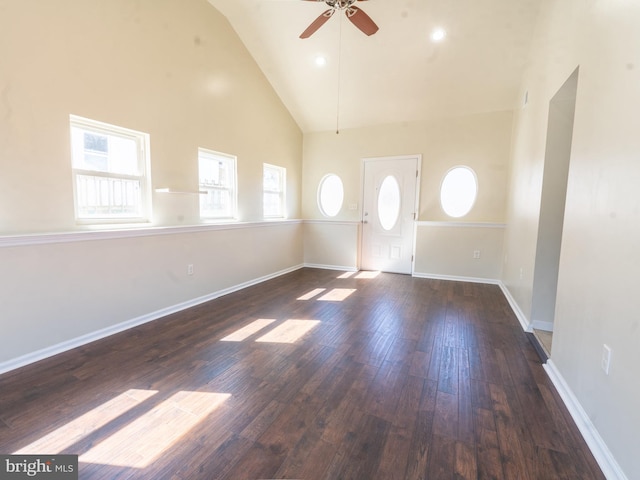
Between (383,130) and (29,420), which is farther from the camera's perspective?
(383,130)

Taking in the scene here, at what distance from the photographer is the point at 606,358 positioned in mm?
1493

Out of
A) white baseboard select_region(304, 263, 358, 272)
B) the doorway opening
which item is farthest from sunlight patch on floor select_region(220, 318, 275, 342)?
white baseboard select_region(304, 263, 358, 272)

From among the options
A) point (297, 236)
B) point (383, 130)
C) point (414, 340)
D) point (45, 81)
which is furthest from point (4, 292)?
point (383, 130)

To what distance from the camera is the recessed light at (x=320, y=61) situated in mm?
4383

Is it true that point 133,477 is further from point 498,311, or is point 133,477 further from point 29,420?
point 498,311

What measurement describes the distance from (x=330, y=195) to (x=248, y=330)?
3.64 metres

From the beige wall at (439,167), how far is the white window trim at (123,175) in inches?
132

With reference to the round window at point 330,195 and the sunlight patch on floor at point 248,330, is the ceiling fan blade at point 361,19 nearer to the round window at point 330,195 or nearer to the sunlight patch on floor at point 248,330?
the sunlight patch on floor at point 248,330

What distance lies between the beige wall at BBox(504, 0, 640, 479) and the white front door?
2.80 metres

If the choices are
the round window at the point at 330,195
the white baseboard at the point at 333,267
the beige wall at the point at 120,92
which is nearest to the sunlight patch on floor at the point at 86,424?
the beige wall at the point at 120,92

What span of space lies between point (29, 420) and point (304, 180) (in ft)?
16.6

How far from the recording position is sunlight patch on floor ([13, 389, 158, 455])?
1455mm

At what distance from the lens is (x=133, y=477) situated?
1306 millimetres

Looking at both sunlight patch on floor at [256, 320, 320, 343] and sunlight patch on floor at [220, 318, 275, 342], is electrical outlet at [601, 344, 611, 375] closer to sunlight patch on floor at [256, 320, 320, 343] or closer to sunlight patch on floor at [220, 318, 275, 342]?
sunlight patch on floor at [256, 320, 320, 343]
